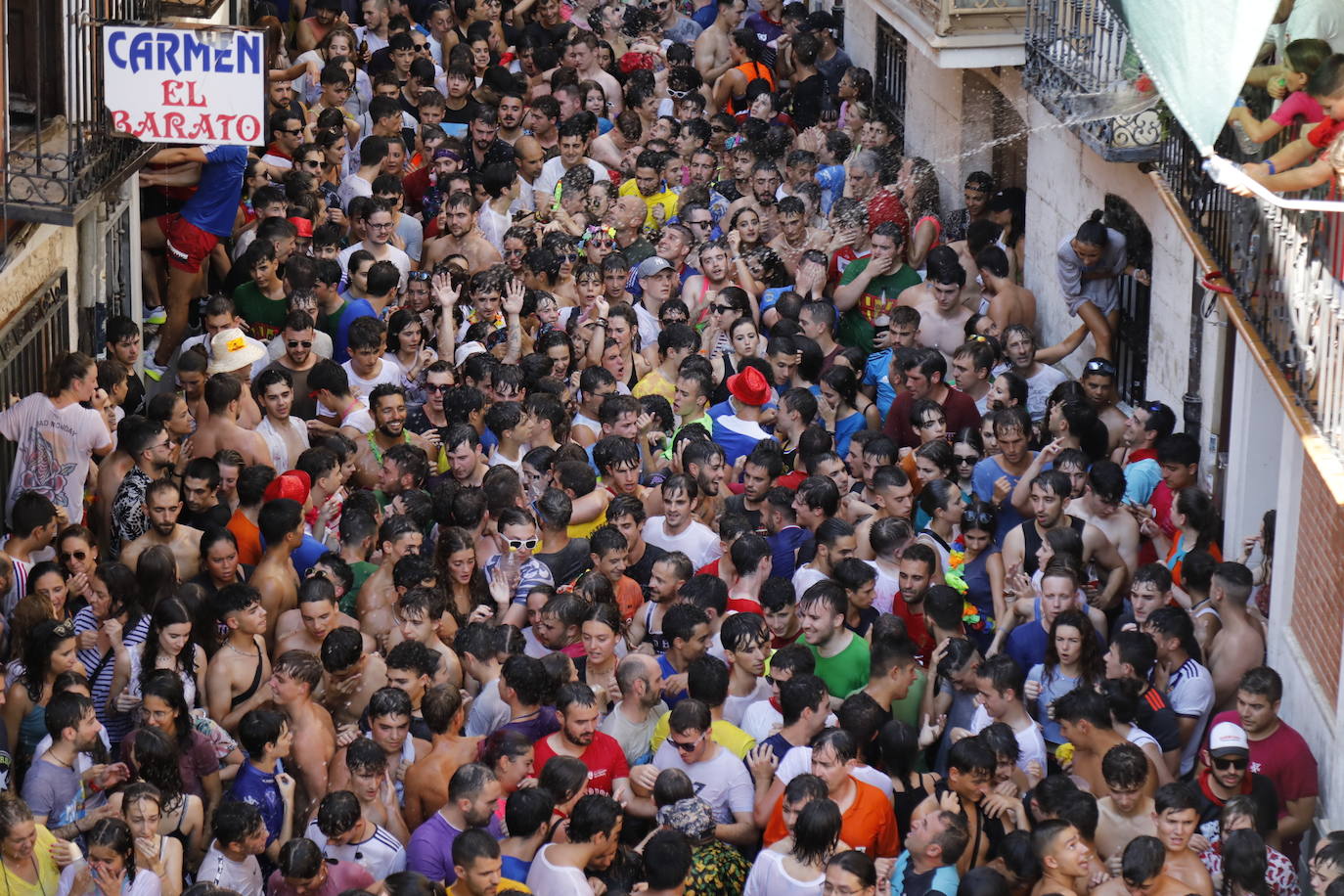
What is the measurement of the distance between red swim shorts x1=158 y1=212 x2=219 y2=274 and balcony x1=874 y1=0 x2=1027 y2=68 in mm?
5567

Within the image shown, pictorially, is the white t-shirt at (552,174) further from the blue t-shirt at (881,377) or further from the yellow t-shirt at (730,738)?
the yellow t-shirt at (730,738)

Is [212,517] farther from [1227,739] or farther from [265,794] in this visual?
[1227,739]

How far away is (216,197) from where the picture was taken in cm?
1438

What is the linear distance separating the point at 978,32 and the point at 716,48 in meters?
→ 5.09

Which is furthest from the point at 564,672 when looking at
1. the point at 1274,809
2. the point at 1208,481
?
the point at 1208,481

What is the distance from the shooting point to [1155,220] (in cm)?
1345

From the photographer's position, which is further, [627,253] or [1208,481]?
[627,253]

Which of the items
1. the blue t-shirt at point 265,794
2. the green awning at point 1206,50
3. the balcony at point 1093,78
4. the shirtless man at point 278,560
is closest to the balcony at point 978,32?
the balcony at point 1093,78

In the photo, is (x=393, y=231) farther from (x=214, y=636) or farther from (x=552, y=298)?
(x=214, y=636)

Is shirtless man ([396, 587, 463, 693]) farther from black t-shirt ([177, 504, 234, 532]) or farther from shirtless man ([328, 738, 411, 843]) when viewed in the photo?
black t-shirt ([177, 504, 234, 532])

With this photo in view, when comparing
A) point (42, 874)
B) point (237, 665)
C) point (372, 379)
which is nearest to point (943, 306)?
point (372, 379)

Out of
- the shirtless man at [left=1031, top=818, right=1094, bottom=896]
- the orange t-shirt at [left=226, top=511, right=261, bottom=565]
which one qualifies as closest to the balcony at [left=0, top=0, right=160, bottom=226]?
the orange t-shirt at [left=226, top=511, right=261, bottom=565]

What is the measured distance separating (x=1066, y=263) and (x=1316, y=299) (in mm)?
4488

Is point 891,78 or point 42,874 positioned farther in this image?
point 891,78
